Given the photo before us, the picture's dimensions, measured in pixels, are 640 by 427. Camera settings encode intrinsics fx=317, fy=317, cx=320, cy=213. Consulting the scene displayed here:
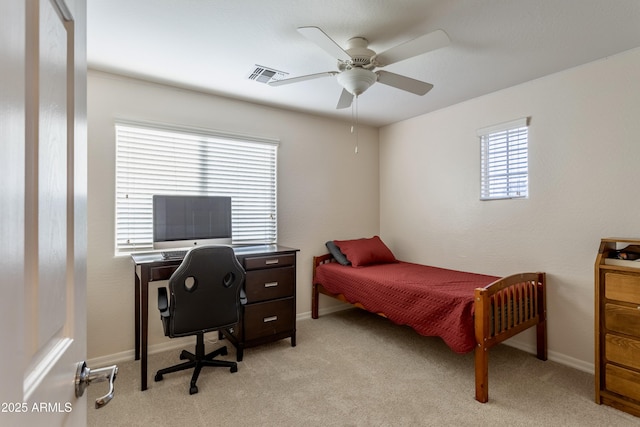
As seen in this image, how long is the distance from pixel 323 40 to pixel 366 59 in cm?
40

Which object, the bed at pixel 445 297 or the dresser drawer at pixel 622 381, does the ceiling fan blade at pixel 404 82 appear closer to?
the bed at pixel 445 297

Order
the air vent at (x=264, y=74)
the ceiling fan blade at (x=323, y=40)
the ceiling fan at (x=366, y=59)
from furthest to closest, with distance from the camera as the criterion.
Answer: the air vent at (x=264, y=74) < the ceiling fan at (x=366, y=59) < the ceiling fan blade at (x=323, y=40)

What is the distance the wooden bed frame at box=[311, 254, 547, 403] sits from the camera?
2.15 m

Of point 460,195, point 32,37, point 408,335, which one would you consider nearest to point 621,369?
point 408,335

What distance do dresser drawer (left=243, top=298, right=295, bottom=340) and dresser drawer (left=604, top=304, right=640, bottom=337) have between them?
91.7 inches

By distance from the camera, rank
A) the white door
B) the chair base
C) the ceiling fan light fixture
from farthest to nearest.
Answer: the chair base
the ceiling fan light fixture
the white door

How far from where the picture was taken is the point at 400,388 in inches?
A: 89.4

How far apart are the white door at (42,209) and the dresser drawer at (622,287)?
Answer: 9.06 ft

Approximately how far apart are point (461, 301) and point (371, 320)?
5.11 ft

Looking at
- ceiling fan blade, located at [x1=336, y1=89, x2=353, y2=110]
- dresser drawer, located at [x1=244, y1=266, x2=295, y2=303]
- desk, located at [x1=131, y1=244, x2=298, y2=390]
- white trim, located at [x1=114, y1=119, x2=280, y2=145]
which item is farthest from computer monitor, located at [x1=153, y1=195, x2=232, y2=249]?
ceiling fan blade, located at [x1=336, y1=89, x2=353, y2=110]

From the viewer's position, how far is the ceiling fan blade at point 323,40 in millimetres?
1659

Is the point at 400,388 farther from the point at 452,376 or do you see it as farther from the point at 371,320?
the point at 371,320

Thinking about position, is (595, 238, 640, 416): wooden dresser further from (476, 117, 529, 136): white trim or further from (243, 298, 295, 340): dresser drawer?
(243, 298, 295, 340): dresser drawer

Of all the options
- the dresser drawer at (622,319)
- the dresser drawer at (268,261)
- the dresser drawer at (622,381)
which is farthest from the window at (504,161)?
the dresser drawer at (268,261)
